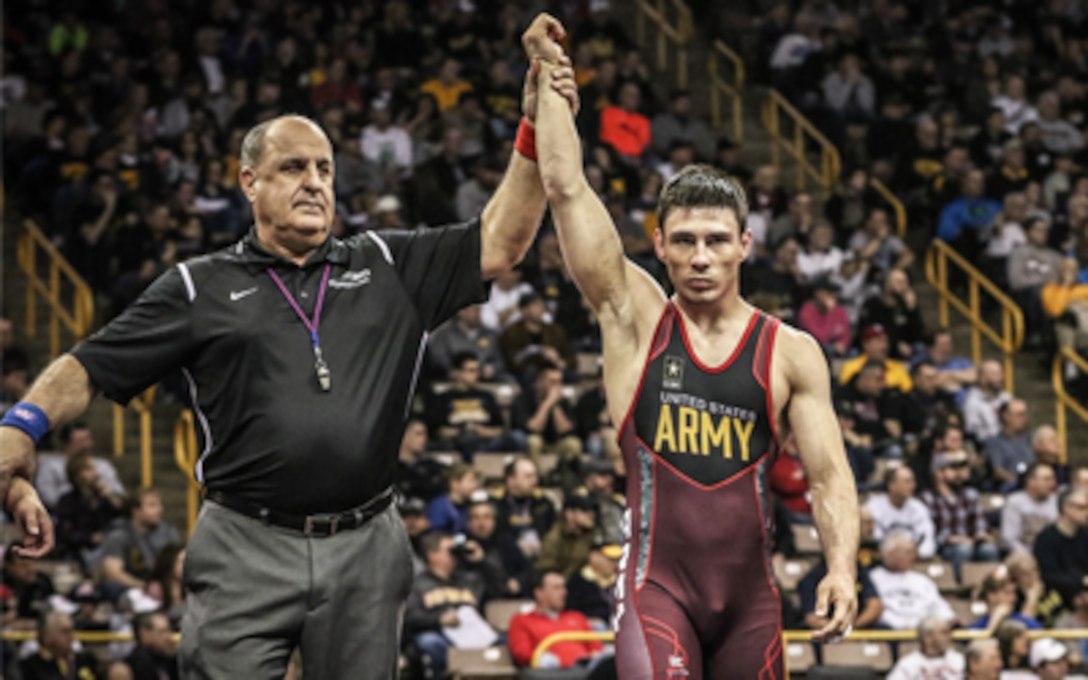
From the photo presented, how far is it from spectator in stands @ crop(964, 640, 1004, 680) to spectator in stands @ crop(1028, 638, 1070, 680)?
1.22ft

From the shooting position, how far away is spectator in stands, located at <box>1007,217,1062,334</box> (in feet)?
55.7

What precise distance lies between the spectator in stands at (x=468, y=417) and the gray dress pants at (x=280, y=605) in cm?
821

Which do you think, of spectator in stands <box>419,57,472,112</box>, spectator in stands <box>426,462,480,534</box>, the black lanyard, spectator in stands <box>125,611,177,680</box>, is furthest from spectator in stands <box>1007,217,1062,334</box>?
the black lanyard

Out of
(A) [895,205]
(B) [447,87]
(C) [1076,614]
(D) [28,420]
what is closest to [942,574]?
(C) [1076,614]

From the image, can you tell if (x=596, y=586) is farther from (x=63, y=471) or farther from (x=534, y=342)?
(x=63, y=471)

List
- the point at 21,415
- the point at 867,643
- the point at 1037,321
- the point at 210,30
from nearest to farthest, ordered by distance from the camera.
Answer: the point at 21,415 → the point at 867,643 → the point at 1037,321 → the point at 210,30

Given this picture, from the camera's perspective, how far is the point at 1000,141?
19500 millimetres

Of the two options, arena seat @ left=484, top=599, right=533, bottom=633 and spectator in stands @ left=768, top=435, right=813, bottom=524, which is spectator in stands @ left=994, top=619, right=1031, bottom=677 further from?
arena seat @ left=484, top=599, right=533, bottom=633

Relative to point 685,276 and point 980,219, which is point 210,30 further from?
point 685,276

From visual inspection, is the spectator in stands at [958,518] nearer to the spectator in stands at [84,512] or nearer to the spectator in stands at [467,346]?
the spectator in stands at [467,346]

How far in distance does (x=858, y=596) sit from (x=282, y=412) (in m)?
7.06

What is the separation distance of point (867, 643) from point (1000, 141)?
9.48 m

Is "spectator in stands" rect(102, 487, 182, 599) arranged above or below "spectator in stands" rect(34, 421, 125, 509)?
below

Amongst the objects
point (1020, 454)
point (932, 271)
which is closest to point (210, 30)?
point (932, 271)
